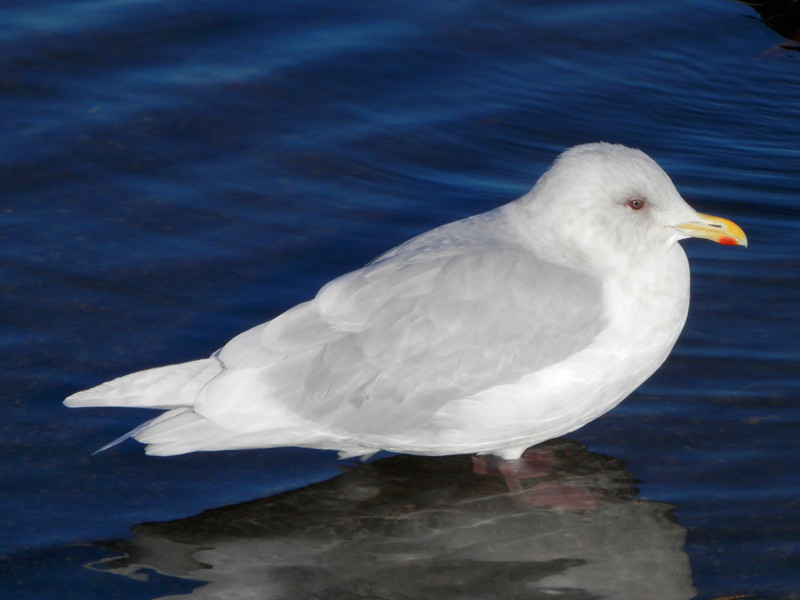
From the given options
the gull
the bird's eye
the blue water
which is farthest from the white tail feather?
the bird's eye

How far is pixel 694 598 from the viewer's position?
467cm

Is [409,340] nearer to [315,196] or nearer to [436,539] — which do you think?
[436,539]

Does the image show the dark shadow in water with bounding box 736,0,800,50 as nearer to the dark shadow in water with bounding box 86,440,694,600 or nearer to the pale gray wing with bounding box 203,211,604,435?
the dark shadow in water with bounding box 86,440,694,600

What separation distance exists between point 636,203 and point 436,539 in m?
1.61

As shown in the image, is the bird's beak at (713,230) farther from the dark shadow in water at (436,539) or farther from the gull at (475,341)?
the dark shadow in water at (436,539)

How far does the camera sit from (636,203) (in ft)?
16.7

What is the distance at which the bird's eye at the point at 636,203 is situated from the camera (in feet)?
16.7

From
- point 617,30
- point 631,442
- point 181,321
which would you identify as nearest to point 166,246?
point 181,321

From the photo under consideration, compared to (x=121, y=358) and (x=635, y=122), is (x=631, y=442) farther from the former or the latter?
(x=635, y=122)

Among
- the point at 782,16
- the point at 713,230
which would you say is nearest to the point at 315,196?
the point at 713,230

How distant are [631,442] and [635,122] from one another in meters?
3.22

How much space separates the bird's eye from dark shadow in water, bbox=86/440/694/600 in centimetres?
118

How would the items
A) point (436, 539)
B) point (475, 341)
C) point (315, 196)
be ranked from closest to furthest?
point (475, 341) < point (436, 539) < point (315, 196)

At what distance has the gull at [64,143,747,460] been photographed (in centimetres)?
493
